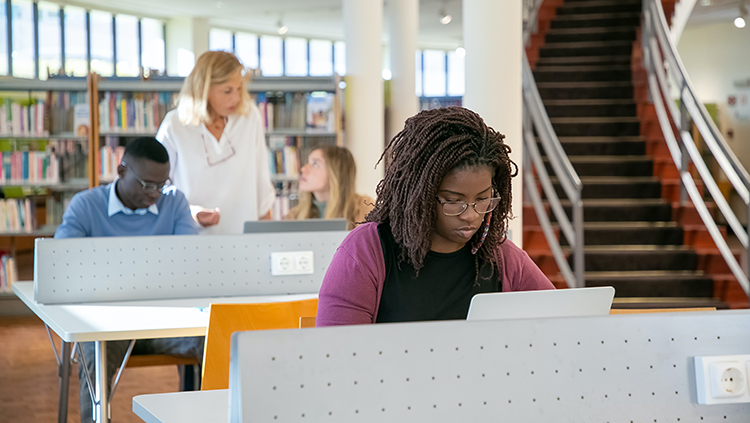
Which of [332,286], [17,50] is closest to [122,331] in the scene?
[332,286]

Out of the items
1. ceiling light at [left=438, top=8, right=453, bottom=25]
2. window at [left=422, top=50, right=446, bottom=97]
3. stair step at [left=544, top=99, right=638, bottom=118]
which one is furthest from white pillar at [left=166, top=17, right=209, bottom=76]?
stair step at [left=544, top=99, right=638, bottom=118]

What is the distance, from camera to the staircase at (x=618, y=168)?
4.94 meters

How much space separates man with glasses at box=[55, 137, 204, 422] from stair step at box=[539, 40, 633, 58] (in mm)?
5064

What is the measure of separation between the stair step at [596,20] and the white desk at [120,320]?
567 centimetres

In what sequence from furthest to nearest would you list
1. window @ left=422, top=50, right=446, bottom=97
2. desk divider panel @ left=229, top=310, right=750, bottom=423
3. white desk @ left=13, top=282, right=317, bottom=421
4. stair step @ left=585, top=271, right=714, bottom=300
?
window @ left=422, top=50, right=446, bottom=97
stair step @ left=585, top=271, right=714, bottom=300
white desk @ left=13, top=282, right=317, bottom=421
desk divider panel @ left=229, top=310, right=750, bottom=423

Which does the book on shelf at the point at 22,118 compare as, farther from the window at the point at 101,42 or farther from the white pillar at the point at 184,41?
the white pillar at the point at 184,41

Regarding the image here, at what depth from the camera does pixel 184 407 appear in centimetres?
149

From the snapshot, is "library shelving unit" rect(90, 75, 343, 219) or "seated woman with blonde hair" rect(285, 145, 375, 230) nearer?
"seated woman with blonde hair" rect(285, 145, 375, 230)

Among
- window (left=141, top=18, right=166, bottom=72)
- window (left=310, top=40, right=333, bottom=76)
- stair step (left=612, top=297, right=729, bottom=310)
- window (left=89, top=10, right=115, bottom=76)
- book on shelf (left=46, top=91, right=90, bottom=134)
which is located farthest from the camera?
window (left=310, top=40, right=333, bottom=76)

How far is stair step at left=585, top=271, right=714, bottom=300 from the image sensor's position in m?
4.91

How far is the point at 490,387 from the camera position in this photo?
3.77 feet

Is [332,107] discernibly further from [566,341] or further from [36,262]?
[566,341]

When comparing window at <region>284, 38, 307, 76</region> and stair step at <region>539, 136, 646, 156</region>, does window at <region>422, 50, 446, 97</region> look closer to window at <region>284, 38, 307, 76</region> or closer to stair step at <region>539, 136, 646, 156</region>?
window at <region>284, 38, 307, 76</region>

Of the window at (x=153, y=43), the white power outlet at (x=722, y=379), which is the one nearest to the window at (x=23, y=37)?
the window at (x=153, y=43)
